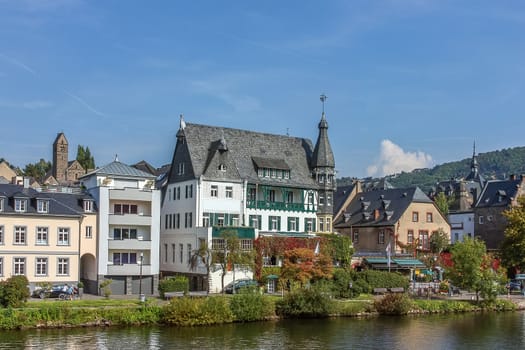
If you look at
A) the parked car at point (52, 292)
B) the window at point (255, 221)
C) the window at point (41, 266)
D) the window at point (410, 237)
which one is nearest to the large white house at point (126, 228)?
the window at point (41, 266)

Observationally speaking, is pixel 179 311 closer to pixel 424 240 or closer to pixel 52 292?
pixel 52 292

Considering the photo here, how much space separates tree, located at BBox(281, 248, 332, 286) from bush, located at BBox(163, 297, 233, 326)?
12790 millimetres

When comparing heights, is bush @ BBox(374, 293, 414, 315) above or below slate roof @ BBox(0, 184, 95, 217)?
below

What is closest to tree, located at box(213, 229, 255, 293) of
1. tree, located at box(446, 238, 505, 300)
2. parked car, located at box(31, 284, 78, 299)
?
parked car, located at box(31, 284, 78, 299)

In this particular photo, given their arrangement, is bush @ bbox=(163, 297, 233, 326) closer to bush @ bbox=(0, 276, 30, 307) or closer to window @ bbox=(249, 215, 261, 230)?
bush @ bbox=(0, 276, 30, 307)

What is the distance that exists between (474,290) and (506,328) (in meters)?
13.3

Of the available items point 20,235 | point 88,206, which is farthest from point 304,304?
point 20,235

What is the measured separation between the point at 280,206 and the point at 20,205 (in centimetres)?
2733

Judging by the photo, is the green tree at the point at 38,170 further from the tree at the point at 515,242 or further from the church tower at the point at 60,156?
the tree at the point at 515,242

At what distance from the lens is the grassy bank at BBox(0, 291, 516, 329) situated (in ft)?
168

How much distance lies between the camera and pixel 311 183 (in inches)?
3179

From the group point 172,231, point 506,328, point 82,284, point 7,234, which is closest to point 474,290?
point 506,328

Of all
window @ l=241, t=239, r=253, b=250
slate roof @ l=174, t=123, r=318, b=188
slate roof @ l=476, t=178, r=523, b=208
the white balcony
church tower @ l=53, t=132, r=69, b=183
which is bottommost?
the white balcony

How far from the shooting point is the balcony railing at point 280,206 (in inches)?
3009
